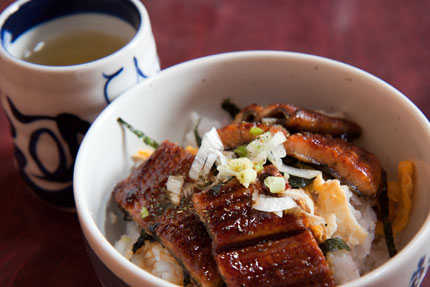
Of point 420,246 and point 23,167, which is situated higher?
point 420,246

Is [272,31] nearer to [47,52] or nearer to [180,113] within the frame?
[180,113]

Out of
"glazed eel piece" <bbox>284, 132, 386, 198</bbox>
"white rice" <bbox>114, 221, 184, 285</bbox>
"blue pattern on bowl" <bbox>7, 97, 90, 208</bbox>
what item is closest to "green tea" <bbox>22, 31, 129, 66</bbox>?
"blue pattern on bowl" <bbox>7, 97, 90, 208</bbox>

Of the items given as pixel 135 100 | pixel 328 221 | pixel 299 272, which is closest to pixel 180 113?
pixel 135 100

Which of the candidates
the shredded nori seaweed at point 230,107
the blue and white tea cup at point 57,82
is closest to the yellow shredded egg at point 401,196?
the shredded nori seaweed at point 230,107

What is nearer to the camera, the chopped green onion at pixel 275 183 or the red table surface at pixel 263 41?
the chopped green onion at pixel 275 183

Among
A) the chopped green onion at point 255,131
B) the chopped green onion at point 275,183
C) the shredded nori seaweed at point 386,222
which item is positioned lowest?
the shredded nori seaweed at point 386,222

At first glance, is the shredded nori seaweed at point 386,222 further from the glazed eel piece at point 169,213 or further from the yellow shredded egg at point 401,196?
the glazed eel piece at point 169,213
